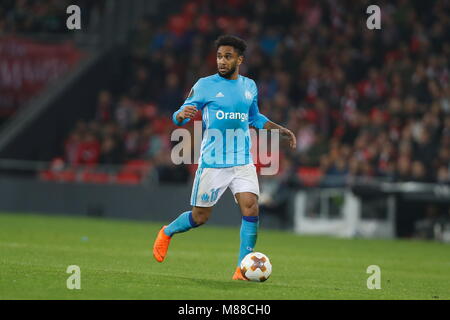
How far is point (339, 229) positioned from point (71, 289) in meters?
14.1

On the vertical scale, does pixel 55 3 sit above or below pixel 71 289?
above

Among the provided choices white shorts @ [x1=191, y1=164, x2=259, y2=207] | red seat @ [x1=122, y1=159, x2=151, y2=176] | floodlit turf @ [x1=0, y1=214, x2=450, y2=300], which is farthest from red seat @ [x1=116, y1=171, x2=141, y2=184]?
white shorts @ [x1=191, y1=164, x2=259, y2=207]

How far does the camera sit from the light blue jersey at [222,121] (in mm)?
10508

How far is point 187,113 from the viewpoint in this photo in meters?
9.88

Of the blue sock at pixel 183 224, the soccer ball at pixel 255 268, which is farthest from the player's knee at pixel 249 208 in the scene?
the blue sock at pixel 183 224

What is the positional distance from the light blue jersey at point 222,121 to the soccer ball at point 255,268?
1.06 meters

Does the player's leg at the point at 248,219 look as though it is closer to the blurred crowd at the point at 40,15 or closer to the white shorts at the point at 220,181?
the white shorts at the point at 220,181

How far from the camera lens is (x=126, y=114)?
27.7 metres

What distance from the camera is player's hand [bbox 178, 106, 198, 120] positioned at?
9.85m

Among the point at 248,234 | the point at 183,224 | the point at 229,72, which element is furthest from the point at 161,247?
the point at 229,72

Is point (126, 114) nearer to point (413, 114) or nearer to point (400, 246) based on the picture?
point (413, 114)

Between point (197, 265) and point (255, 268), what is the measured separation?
2.47 metres
